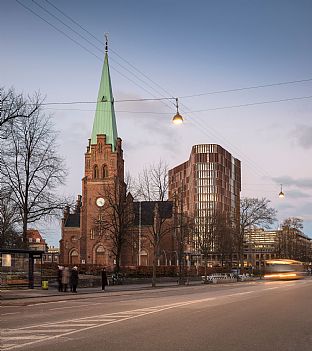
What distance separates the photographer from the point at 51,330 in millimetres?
13289

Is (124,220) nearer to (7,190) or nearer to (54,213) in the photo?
(54,213)

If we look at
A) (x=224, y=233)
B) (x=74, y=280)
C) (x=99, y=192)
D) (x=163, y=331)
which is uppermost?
(x=99, y=192)

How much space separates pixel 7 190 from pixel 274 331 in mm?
28604

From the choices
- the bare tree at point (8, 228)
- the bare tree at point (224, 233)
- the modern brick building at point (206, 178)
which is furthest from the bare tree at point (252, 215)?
the modern brick building at point (206, 178)

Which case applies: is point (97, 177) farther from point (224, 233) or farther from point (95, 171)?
point (224, 233)

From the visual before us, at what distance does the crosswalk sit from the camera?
37.1ft

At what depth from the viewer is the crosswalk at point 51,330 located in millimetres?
11297

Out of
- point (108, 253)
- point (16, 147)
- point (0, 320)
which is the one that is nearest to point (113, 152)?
point (108, 253)

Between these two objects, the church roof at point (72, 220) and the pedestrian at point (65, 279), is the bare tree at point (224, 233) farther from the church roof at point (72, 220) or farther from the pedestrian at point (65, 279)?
the pedestrian at point (65, 279)

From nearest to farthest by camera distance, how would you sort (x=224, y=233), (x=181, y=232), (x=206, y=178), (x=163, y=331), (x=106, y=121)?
(x=163, y=331) → (x=181, y=232) → (x=224, y=233) → (x=106, y=121) → (x=206, y=178)

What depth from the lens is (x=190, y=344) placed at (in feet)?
36.4

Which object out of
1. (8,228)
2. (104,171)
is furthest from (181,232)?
(104,171)

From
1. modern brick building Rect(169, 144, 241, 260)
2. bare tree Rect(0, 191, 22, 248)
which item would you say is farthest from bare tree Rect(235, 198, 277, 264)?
modern brick building Rect(169, 144, 241, 260)

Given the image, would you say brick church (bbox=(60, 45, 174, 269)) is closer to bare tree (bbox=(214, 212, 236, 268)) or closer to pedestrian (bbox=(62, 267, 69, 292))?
bare tree (bbox=(214, 212, 236, 268))
